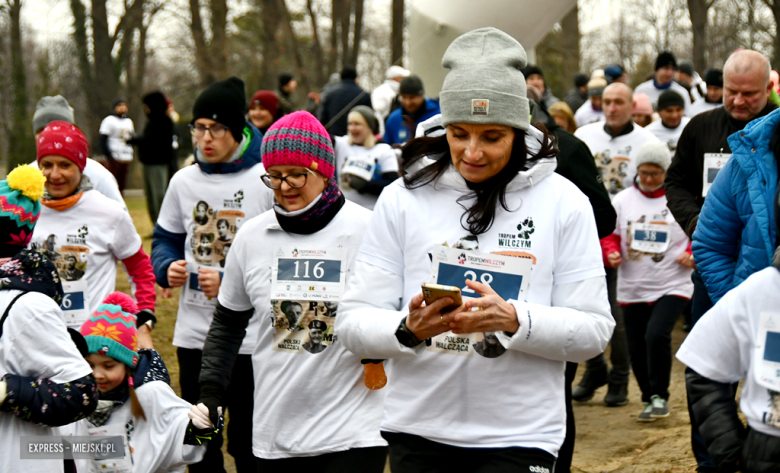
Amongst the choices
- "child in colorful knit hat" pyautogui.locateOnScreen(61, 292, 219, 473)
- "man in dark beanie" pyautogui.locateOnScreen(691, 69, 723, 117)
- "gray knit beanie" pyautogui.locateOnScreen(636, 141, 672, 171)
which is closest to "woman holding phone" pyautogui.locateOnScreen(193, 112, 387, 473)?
"child in colorful knit hat" pyautogui.locateOnScreen(61, 292, 219, 473)

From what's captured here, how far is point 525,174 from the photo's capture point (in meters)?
2.82

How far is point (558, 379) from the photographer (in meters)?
2.80

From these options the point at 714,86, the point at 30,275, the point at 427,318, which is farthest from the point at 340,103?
the point at 427,318

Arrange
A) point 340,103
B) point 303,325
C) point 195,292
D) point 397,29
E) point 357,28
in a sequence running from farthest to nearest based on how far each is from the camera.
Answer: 1. point 357,28
2. point 397,29
3. point 340,103
4. point 195,292
5. point 303,325

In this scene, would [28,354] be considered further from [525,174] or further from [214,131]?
[214,131]

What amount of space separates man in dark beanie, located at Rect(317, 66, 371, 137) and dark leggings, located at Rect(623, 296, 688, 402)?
16.7 ft

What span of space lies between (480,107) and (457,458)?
107 centimetres

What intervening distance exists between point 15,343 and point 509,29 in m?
8.32

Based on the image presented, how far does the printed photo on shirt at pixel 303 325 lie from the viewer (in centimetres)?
366

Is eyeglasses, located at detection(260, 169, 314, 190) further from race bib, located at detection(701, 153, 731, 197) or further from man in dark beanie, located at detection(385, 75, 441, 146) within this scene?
man in dark beanie, located at detection(385, 75, 441, 146)

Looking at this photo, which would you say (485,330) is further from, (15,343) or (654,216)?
(654,216)

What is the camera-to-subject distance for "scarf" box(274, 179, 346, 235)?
12.3 ft

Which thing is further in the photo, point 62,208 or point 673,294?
point 673,294

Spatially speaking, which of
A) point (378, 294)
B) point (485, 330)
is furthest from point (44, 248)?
point (485, 330)
